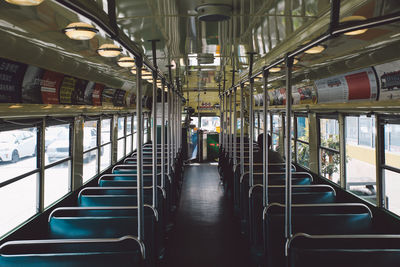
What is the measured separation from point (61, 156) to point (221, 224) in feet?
9.05

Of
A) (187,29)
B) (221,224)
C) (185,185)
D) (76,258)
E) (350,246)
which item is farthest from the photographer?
(185,185)

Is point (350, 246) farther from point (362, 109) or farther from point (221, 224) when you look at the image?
point (221, 224)

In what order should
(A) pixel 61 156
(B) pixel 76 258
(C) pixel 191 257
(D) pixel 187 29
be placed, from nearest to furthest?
(B) pixel 76 258 → (D) pixel 187 29 → (C) pixel 191 257 → (A) pixel 61 156

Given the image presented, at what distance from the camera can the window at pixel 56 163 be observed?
361 centimetres

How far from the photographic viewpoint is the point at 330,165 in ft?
15.9

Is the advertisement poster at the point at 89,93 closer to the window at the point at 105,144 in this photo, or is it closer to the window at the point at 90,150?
the window at the point at 90,150

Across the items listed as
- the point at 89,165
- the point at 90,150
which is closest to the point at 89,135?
the point at 90,150

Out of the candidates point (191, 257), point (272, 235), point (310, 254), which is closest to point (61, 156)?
→ point (191, 257)

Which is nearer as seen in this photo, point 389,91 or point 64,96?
point 389,91

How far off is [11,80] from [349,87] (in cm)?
343

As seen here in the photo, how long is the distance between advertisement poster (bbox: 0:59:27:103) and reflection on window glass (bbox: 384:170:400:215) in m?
3.89

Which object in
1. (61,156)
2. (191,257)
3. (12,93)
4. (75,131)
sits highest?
(12,93)

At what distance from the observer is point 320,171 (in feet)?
17.2

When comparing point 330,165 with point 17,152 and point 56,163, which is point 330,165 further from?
point 17,152
